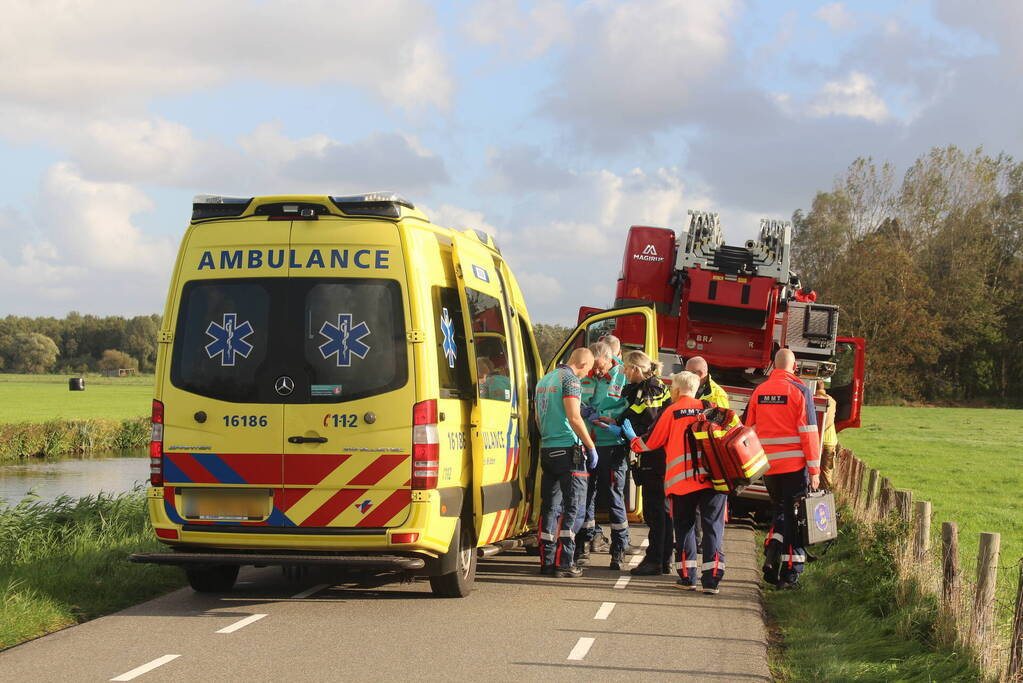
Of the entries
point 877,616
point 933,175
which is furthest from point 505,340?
point 933,175

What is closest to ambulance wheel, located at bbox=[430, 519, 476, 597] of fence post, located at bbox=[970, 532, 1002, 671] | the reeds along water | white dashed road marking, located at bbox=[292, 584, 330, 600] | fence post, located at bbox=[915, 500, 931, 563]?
white dashed road marking, located at bbox=[292, 584, 330, 600]

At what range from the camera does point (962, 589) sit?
7.17 m

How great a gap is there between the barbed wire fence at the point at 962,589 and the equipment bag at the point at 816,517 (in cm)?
55

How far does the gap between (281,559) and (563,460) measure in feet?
8.94

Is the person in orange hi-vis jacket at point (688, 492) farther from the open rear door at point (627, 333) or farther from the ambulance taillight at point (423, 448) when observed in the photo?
the ambulance taillight at point (423, 448)

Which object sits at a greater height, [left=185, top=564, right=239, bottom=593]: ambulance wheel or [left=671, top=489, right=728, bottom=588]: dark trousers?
[left=671, top=489, right=728, bottom=588]: dark trousers

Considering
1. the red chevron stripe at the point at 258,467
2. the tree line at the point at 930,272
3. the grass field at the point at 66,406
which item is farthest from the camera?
the tree line at the point at 930,272

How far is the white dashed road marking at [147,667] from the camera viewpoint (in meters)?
6.03

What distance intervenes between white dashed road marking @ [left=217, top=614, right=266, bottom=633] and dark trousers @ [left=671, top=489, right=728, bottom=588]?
336cm

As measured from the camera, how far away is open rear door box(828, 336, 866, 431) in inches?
651

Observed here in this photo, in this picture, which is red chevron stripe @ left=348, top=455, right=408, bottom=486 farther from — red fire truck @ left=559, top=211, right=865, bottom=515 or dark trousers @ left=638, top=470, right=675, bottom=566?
red fire truck @ left=559, top=211, right=865, bottom=515

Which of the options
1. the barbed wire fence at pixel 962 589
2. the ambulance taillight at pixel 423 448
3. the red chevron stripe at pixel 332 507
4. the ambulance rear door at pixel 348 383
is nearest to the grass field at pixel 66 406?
the ambulance rear door at pixel 348 383

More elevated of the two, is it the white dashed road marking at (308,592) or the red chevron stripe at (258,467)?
the red chevron stripe at (258,467)

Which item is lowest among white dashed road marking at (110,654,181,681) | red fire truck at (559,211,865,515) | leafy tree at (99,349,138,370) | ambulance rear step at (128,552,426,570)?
leafy tree at (99,349,138,370)
